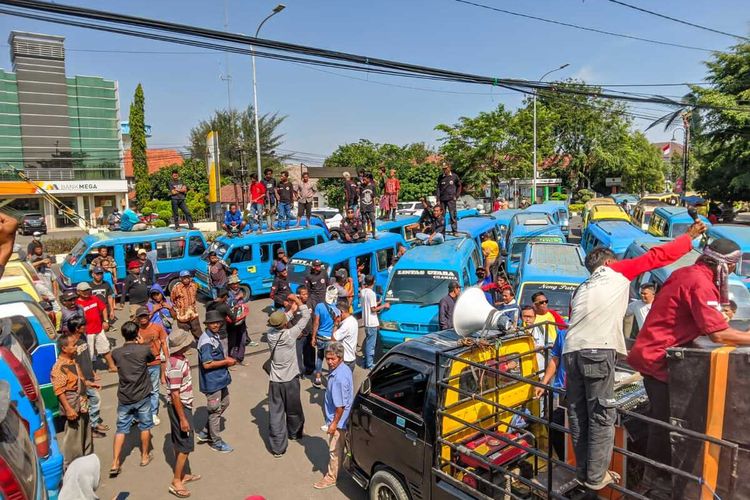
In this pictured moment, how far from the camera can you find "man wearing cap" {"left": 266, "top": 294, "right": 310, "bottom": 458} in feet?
21.9

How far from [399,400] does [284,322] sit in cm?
222

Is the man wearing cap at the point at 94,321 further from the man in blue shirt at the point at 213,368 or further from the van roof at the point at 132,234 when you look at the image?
the van roof at the point at 132,234

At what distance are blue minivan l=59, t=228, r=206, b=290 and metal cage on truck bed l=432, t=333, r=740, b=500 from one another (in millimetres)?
11221

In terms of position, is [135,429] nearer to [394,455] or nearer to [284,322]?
[284,322]

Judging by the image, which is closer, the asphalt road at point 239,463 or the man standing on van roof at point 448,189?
the asphalt road at point 239,463

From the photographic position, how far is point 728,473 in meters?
Answer: 2.80

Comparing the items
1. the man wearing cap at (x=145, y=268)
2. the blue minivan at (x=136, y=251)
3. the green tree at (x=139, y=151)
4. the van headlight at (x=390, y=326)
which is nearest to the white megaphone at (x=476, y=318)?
the van headlight at (x=390, y=326)

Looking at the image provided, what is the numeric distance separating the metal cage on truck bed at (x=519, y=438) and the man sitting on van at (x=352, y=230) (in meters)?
8.93

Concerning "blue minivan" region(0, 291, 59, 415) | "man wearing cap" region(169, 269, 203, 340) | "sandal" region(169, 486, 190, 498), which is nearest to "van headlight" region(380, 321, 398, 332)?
"man wearing cap" region(169, 269, 203, 340)

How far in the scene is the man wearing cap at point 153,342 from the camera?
6758mm

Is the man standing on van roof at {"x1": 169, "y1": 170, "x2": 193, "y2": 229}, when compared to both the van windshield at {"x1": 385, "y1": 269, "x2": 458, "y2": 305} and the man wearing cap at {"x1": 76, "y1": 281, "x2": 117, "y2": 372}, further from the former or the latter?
the van windshield at {"x1": 385, "y1": 269, "x2": 458, "y2": 305}

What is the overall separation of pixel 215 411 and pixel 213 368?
0.70 m

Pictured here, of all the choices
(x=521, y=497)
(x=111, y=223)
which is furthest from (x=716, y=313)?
(x=111, y=223)

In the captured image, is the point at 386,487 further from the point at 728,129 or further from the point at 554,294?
the point at 728,129
